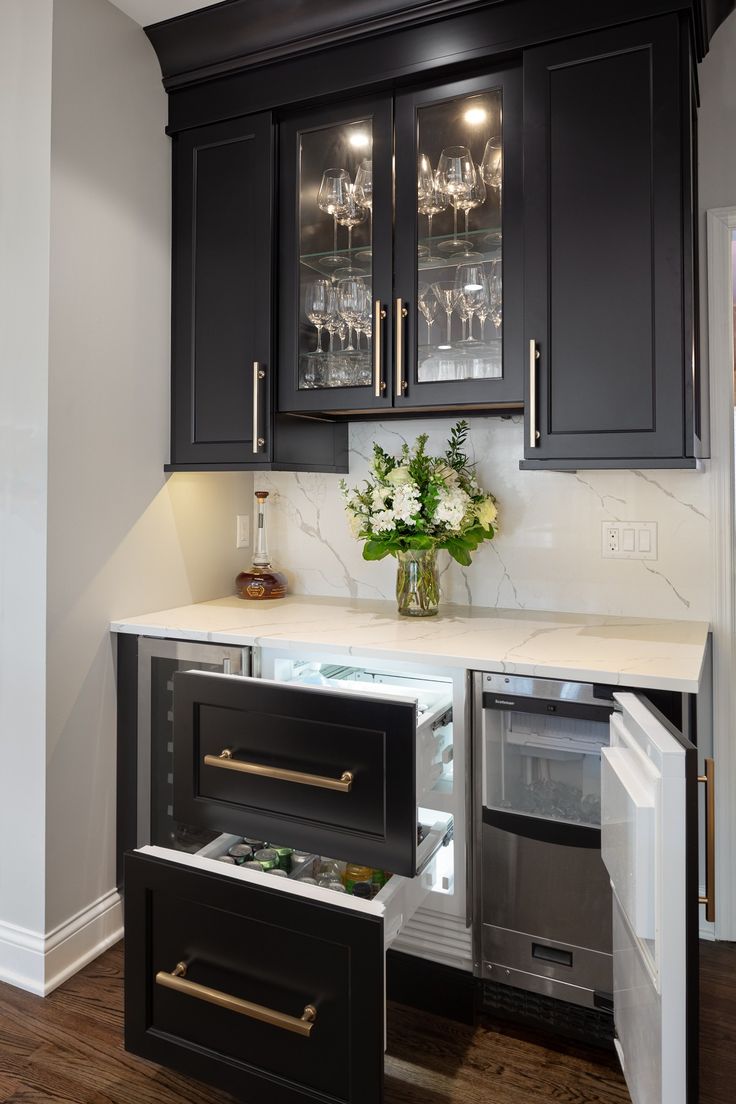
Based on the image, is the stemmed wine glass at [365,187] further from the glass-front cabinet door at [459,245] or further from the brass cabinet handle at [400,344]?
the brass cabinet handle at [400,344]

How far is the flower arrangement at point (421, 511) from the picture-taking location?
2049 millimetres

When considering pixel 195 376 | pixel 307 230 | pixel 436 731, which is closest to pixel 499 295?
pixel 307 230

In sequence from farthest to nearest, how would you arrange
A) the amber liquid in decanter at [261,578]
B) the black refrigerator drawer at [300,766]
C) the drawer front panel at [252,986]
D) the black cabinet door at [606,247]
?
1. the amber liquid in decanter at [261,578]
2. the black cabinet door at [606,247]
3. the black refrigerator drawer at [300,766]
4. the drawer front panel at [252,986]

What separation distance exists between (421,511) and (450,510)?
84 mm

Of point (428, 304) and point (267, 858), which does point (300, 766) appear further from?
point (428, 304)

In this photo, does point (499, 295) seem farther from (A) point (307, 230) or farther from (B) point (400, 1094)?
(B) point (400, 1094)

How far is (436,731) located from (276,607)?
2.62 feet

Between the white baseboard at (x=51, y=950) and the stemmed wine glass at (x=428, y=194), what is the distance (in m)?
2.02

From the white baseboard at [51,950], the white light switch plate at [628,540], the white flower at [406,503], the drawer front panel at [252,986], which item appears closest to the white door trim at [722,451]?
the white light switch plate at [628,540]

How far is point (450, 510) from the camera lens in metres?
2.03

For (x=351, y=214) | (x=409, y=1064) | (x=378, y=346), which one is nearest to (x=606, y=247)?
(x=378, y=346)

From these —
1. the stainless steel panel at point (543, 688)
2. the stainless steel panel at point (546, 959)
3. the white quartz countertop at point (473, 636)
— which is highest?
the white quartz countertop at point (473, 636)

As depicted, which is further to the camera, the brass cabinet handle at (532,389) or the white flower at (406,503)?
the white flower at (406,503)

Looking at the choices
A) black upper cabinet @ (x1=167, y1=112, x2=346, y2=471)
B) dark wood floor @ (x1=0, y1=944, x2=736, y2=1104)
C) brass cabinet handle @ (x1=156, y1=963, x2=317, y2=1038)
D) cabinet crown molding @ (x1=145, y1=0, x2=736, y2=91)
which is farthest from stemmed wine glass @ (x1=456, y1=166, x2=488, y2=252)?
dark wood floor @ (x1=0, y1=944, x2=736, y2=1104)
